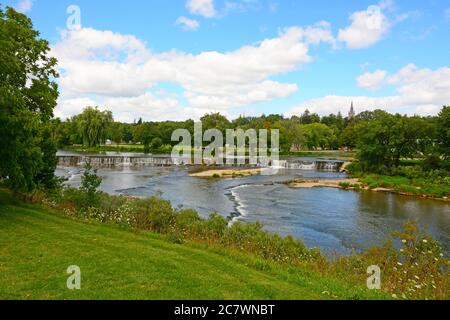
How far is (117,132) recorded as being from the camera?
428 ft

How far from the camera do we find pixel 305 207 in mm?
32625

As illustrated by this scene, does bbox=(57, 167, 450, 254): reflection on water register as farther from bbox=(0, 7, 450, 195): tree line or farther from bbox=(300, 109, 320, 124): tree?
bbox=(300, 109, 320, 124): tree

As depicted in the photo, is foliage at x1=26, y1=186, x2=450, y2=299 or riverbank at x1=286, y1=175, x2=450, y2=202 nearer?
foliage at x1=26, y1=186, x2=450, y2=299

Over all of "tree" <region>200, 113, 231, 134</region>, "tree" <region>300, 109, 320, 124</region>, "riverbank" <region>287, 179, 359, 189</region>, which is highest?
"tree" <region>300, 109, 320, 124</region>

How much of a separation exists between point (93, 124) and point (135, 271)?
295 feet

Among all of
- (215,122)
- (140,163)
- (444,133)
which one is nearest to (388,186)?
(444,133)

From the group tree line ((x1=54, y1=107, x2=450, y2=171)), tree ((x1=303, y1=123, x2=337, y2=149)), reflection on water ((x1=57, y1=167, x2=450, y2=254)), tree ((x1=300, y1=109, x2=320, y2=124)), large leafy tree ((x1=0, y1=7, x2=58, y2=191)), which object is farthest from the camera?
tree ((x1=300, y1=109, x2=320, y2=124))

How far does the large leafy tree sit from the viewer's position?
13180mm

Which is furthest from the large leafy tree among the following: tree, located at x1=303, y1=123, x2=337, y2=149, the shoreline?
tree, located at x1=303, y1=123, x2=337, y2=149

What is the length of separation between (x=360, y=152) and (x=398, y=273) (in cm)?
5099

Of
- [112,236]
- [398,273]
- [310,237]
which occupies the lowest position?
[310,237]

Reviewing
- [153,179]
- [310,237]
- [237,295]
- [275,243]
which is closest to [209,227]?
[275,243]

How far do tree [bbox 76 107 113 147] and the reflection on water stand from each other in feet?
155

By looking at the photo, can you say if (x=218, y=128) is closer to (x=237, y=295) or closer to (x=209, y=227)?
(x=209, y=227)
